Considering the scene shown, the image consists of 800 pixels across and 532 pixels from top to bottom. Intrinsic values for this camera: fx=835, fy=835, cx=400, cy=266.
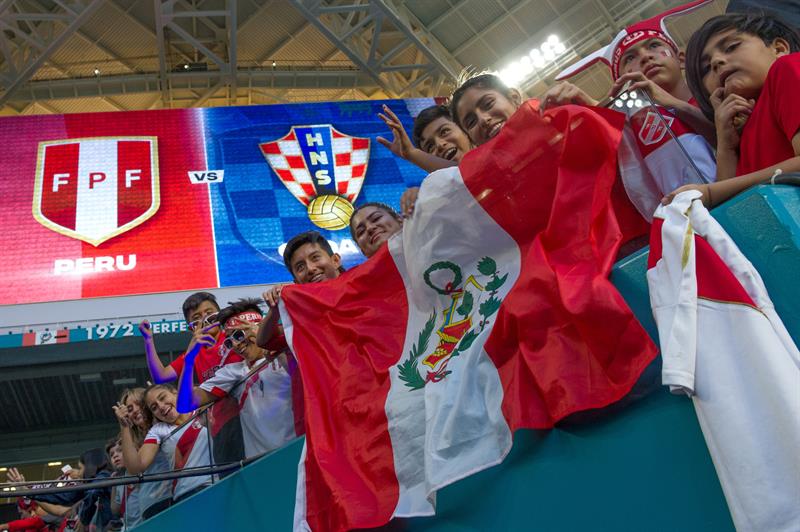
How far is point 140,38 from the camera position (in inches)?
474

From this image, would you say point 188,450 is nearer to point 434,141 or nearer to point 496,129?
point 434,141

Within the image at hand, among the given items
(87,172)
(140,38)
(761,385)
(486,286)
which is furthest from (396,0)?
(761,385)

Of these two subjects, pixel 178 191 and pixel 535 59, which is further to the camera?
pixel 535 59

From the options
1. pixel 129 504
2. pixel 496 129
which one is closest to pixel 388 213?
pixel 496 129

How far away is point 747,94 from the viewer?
1.82 metres

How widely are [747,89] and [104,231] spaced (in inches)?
319

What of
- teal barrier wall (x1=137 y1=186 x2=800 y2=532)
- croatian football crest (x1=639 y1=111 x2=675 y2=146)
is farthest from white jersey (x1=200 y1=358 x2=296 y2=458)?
croatian football crest (x1=639 y1=111 x2=675 y2=146)

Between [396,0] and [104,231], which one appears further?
[396,0]

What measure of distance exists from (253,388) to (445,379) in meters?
1.18

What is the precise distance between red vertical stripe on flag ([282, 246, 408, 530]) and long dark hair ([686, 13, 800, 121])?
100cm

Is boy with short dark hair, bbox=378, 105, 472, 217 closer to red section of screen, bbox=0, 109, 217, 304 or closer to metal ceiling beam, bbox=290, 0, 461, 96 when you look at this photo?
red section of screen, bbox=0, 109, 217, 304

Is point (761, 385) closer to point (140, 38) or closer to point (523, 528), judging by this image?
point (523, 528)

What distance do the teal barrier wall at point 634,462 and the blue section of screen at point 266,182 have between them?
672cm

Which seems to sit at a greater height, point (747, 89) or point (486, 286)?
point (747, 89)
